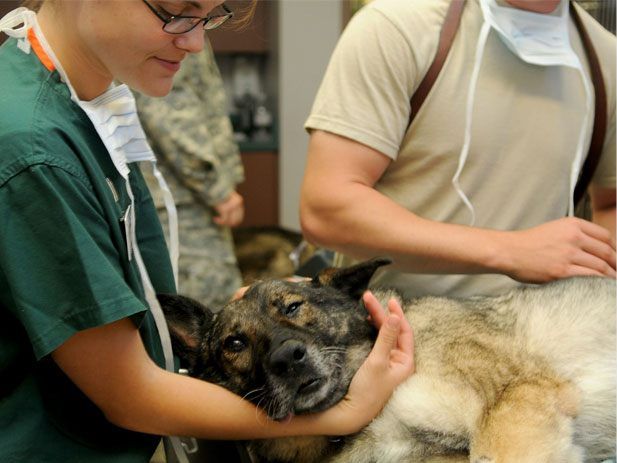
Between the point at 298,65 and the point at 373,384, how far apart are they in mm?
4617

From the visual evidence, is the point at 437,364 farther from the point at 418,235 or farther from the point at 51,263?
the point at 51,263

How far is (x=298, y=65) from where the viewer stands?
5758mm

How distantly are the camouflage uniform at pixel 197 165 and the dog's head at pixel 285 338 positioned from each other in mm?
1474

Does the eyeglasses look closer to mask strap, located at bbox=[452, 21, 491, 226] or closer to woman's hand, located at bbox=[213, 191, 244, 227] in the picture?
mask strap, located at bbox=[452, 21, 491, 226]

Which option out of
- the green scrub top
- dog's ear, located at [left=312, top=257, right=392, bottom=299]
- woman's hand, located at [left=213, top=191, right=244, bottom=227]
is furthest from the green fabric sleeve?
woman's hand, located at [left=213, top=191, right=244, bottom=227]

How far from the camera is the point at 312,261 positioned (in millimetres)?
2492

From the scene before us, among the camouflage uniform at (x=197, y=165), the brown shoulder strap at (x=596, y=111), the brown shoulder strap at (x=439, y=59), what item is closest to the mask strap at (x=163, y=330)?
the brown shoulder strap at (x=439, y=59)

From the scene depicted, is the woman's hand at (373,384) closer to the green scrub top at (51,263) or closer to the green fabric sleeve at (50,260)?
the green scrub top at (51,263)

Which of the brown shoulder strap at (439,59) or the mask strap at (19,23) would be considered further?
the brown shoulder strap at (439,59)

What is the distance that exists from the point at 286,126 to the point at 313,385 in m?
4.56

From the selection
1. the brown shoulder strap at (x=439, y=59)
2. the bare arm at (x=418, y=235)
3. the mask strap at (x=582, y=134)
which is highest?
the brown shoulder strap at (x=439, y=59)

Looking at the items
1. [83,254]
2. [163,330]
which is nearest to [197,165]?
[163,330]

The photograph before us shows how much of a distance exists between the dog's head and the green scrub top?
307 mm

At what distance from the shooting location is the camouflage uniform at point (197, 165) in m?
3.22
